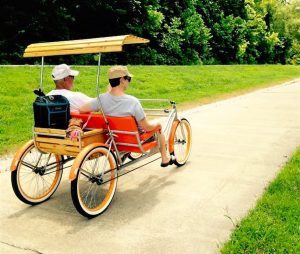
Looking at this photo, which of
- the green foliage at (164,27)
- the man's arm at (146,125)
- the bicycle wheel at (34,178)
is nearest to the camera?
the bicycle wheel at (34,178)

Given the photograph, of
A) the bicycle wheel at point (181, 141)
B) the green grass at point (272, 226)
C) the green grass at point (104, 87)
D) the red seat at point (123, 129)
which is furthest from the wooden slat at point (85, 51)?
the green grass at point (104, 87)

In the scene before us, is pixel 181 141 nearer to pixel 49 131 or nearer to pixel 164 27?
pixel 49 131

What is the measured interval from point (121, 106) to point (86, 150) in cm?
78

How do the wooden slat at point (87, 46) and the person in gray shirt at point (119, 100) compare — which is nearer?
the wooden slat at point (87, 46)

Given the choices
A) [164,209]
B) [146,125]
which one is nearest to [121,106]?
[146,125]

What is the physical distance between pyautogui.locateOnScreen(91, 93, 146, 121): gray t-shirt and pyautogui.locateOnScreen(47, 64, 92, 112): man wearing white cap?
36 cm

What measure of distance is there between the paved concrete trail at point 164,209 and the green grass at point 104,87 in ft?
9.11

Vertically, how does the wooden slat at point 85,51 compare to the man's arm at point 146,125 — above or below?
above

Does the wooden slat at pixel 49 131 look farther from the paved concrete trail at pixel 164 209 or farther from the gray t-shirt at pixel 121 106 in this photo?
the paved concrete trail at pixel 164 209

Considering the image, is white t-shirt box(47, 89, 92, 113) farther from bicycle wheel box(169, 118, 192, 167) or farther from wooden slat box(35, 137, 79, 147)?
bicycle wheel box(169, 118, 192, 167)

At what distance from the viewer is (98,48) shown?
183 inches

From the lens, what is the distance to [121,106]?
196 inches

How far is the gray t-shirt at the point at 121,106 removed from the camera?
4.98 meters

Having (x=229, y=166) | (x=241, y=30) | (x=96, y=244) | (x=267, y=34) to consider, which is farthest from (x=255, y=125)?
(x=267, y=34)
